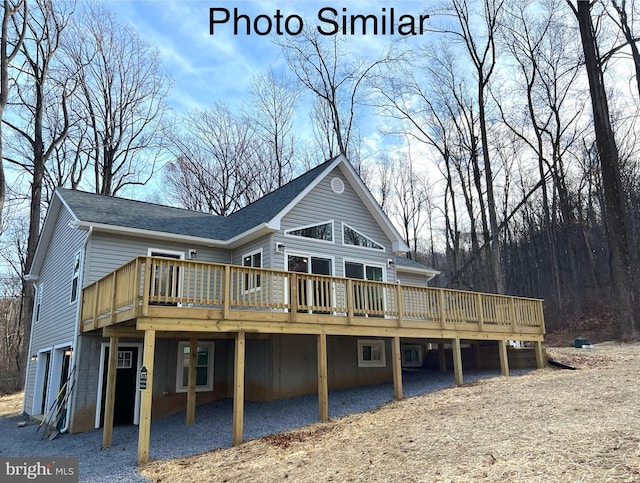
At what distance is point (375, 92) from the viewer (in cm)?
3011

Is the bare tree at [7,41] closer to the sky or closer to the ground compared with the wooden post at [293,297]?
closer to the sky

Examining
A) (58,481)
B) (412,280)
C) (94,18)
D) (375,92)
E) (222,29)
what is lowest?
(58,481)

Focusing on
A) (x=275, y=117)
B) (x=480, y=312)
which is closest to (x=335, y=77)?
(x=275, y=117)

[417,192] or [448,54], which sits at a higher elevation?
[448,54]

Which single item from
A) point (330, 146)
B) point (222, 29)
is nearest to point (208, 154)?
point (330, 146)

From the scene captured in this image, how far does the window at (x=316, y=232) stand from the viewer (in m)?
14.2

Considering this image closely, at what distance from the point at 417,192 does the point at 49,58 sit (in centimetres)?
2635

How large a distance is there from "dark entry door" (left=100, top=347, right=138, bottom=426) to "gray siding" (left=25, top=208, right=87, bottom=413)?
4.83 feet

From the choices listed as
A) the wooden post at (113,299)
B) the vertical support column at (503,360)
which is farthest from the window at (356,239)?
the wooden post at (113,299)

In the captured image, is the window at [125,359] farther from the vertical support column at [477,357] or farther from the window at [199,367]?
the vertical support column at [477,357]

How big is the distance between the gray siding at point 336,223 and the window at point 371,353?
2200 millimetres

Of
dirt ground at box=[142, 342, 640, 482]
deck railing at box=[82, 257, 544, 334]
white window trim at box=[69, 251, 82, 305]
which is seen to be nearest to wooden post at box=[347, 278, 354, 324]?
deck railing at box=[82, 257, 544, 334]

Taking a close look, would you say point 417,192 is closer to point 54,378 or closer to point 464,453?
point 54,378

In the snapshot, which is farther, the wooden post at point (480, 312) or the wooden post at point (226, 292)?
the wooden post at point (480, 312)
